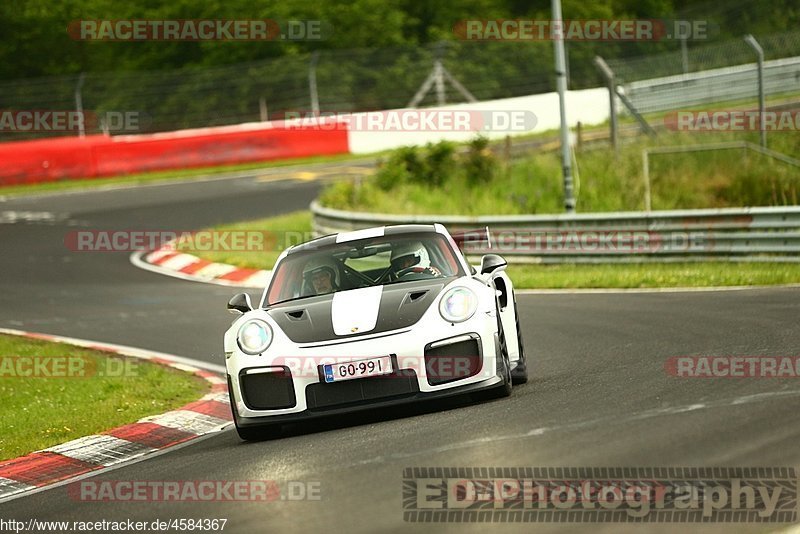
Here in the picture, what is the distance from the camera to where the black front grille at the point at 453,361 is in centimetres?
765

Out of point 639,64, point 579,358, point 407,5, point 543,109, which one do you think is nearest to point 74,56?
point 407,5

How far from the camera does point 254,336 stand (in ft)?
26.1

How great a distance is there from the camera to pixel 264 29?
154ft

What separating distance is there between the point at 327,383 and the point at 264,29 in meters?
40.5

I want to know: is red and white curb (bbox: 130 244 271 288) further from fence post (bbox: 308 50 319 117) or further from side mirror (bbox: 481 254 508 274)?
fence post (bbox: 308 50 319 117)

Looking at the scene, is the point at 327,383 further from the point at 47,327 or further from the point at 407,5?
the point at 407,5
